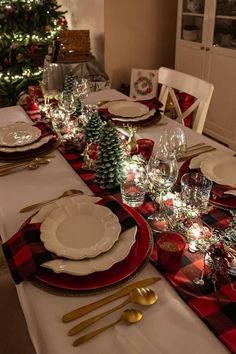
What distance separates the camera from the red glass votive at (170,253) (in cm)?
71

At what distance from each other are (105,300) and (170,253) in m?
0.16

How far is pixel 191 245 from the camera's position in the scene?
2.60ft

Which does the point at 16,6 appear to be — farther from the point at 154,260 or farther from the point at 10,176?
the point at 154,260

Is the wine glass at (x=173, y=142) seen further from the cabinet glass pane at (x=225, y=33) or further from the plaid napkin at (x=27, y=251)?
the cabinet glass pane at (x=225, y=33)

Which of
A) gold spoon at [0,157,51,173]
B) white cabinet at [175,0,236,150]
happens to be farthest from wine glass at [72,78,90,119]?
white cabinet at [175,0,236,150]

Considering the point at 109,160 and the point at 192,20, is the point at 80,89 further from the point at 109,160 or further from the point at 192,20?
the point at 192,20

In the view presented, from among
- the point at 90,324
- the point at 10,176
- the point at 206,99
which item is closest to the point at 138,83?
the point at 206,99

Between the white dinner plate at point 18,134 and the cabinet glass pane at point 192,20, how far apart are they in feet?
6.75

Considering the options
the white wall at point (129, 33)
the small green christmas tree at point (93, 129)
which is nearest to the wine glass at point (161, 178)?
the small green christmas tree at point (93, 129)

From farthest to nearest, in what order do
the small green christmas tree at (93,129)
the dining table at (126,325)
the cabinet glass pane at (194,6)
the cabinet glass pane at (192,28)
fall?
1. the cabinet glass pane at (192,28)
2. the cabinet glass pane at (194,6)
3. the small green christmas tree at (93,129)
4. the dining table at (126,325)

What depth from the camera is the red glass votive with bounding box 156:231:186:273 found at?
712mm

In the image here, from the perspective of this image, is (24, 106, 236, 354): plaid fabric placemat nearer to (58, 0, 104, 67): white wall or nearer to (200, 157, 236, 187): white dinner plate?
(200, 157, 236, 187): white dinner plate

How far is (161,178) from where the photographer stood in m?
0.92

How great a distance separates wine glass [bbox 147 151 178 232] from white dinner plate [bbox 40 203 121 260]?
0.42ft
